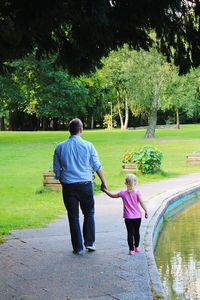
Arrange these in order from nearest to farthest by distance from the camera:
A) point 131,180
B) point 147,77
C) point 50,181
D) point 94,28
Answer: point 94,28
point 131,180
point 50,181
point 147,77

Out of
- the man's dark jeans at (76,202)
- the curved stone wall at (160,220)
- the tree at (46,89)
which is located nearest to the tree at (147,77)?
the tree at (46,89)

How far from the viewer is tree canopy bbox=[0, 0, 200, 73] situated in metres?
6.14

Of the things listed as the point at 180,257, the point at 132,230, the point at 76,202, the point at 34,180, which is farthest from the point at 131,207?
the point at 34,180

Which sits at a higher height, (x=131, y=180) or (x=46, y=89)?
(x=46, y=89)

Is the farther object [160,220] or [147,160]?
[147,160]

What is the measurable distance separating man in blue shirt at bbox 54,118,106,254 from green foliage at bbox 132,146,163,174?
43.7 ft

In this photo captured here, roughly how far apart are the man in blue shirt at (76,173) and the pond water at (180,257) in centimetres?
142

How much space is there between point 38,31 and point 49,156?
25496 mm

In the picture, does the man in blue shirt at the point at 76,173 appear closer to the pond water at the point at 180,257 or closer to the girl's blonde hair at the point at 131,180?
the girl's blonde hair at the point at 131,180

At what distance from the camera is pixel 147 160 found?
21.9 meters

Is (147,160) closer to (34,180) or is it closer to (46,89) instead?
(34,180)

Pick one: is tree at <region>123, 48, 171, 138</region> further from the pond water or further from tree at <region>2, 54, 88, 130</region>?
the pond water

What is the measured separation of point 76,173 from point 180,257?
8.39 feet

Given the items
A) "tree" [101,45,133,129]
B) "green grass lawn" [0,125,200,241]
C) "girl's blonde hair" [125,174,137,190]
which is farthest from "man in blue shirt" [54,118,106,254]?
"tree" [101,45,133,129]
